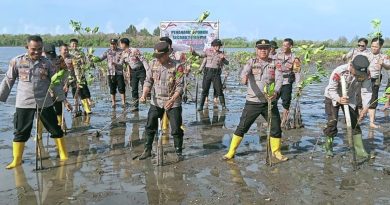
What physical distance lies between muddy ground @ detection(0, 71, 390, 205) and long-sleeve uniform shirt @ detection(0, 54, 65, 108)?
1.02 meters

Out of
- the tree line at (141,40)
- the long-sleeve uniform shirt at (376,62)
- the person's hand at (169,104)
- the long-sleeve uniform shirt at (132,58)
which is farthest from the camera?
the tree line at (141,40)

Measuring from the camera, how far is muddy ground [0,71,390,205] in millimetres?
5352

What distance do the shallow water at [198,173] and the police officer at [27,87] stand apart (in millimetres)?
599

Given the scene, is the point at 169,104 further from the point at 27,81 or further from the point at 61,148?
the point at 27,81

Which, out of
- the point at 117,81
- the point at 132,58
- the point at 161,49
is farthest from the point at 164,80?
the point at 117,81

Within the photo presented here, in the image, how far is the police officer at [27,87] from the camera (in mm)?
6348

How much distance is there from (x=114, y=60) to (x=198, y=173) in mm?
5976

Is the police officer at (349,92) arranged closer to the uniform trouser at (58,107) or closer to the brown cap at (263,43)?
the brown cap at (263,43)

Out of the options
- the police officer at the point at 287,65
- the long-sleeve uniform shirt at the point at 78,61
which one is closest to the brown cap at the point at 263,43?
the police officer at the point at 287,65

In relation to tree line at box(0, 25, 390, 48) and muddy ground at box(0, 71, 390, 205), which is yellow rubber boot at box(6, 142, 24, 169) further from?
tree line at box(0, 25, 390, 48)

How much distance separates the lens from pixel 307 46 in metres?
7.87

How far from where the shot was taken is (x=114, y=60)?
1148cm

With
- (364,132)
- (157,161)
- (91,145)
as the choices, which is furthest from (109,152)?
(364,132)

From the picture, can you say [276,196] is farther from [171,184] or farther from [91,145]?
[91,145]
